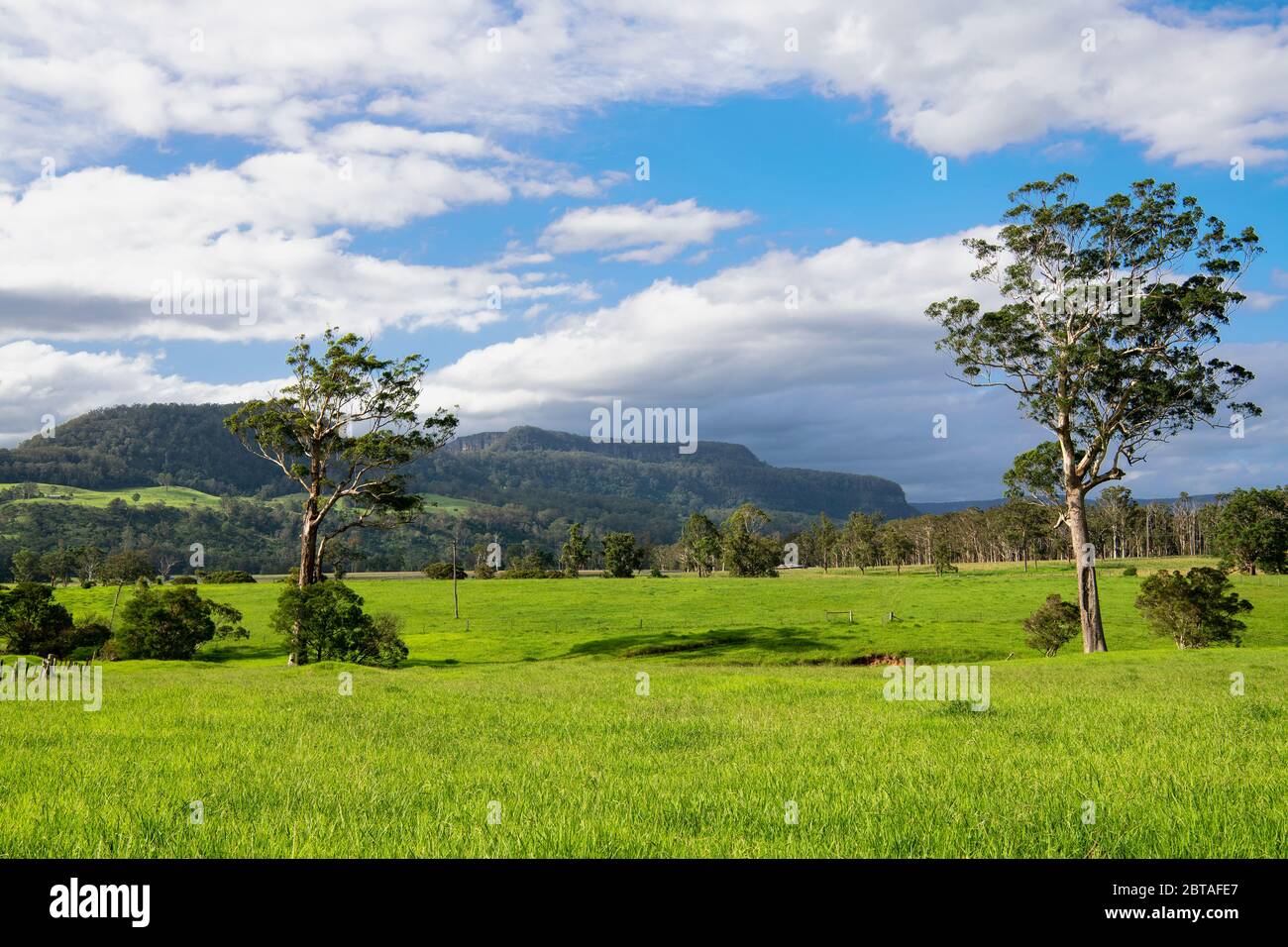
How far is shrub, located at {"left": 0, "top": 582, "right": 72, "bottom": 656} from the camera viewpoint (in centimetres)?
5912

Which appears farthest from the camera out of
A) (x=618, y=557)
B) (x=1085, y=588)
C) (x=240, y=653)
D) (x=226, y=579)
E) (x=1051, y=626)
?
(x=618, y=557)

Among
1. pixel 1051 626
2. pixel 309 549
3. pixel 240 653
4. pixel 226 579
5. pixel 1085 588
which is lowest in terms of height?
pixel 240 653

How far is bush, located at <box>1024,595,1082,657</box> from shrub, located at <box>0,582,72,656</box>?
211ft

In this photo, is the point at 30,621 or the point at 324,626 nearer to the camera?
the point at 324,626

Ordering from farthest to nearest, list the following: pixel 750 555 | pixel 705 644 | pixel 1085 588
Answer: pixel 750 555, pixel 705 644, pixel 1085 588

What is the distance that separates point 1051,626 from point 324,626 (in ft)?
147

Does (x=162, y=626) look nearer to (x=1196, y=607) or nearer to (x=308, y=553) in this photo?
(x=308, y=553)

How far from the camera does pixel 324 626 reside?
174 feet

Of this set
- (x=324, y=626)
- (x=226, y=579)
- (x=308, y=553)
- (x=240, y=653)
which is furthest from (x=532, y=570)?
(x=324, y=626)

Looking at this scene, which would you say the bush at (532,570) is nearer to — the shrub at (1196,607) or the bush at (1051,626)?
the bush at (1051,626)

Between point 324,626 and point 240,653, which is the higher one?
point 324,626

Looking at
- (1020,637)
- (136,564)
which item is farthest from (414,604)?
(136,564)

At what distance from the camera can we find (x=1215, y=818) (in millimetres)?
7336
